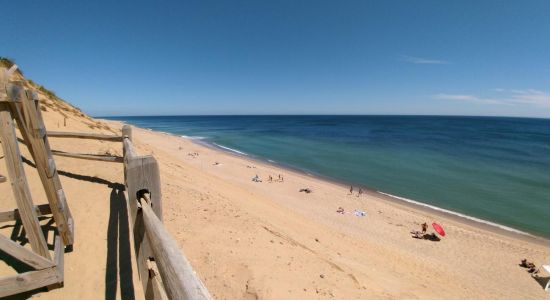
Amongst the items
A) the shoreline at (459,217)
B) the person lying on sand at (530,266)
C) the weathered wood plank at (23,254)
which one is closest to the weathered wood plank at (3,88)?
the weathered wood plank at (23,254)

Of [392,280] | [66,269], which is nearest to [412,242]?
[392,280]

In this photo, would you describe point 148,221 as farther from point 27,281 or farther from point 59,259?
point 59,259

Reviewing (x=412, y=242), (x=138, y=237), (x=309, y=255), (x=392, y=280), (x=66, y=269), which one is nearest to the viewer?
(x=138, y=237)

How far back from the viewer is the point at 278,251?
5418 millimetres

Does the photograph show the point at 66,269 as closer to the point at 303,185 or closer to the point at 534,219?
the point at 303,185

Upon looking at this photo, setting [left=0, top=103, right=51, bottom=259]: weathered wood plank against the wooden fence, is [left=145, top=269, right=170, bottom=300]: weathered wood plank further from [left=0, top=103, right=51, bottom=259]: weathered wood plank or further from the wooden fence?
[left=0, top=103, right=51, bottom=259]: weathered wood plank

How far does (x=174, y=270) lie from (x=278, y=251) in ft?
14.9

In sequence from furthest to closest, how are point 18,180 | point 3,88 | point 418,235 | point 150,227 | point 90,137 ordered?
point 418,235 < point 90,137 < point 18,180 < point 3,88 < point 150,227

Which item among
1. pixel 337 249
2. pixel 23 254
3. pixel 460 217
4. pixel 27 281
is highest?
pixel 23 254

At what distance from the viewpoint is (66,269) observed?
10.9 feet

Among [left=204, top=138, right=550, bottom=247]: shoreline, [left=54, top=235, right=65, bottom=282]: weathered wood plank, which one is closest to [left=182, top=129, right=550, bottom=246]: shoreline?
[left=204, top=138, right=550, bottom=247]: shoreline

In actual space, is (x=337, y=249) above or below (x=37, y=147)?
below

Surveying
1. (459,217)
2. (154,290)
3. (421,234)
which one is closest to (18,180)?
(154,290)

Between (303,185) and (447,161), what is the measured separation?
20.5m
